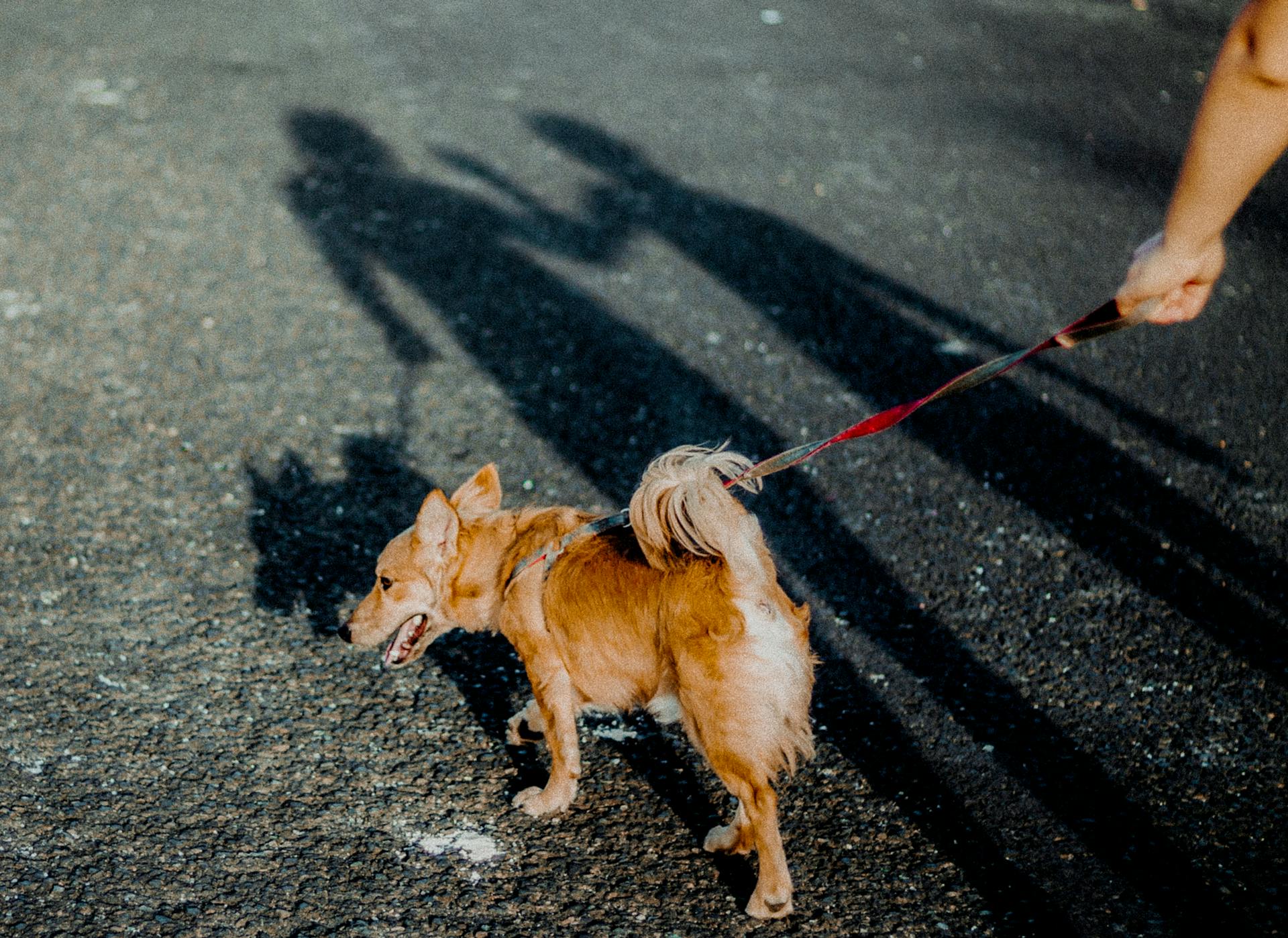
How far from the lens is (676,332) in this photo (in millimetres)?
6934

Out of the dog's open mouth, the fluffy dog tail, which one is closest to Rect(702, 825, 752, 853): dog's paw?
the fluffy dog tail

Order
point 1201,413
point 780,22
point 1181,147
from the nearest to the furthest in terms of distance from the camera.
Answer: point 1201,413 → point 1181,147 → point 780,22

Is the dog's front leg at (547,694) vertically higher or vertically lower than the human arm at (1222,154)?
lower

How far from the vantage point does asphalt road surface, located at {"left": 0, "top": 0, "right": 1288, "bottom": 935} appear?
365 centimetres

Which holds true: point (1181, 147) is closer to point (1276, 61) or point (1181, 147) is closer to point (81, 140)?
point (1276, 61)

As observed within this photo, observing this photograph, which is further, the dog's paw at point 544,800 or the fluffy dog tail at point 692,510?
the dog's paw at point 544,800

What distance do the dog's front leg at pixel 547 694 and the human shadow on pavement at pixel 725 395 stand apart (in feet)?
1.22

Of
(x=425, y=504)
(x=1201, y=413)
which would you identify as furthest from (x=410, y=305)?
(x=1201, y=413)

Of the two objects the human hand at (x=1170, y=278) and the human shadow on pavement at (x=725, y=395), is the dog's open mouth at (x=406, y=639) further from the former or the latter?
the human hand at (x=1170, y=278)

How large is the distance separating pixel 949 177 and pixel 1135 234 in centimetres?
150

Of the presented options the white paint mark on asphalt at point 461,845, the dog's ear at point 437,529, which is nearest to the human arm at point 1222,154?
the dog's ear at point 437,529

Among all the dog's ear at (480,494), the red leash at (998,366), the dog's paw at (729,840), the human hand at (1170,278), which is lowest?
the dog's paw at (729,840)

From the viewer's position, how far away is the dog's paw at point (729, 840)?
366 cm

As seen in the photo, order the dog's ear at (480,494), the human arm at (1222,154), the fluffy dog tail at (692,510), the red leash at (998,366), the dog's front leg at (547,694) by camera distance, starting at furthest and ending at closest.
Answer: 1. the dog's ear at (480,494)
2. the dog's front leg at (547,694)
3. the fluffy dog tail at (692,510)
4. the red leash at (998,366)
5. the human arm at (1222,154)
